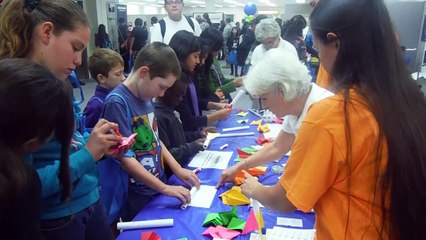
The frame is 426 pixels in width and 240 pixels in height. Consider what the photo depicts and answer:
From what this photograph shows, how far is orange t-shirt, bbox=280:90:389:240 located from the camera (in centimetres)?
78

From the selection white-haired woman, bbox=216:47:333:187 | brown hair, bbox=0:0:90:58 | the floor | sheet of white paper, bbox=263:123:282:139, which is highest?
brown hair, bbox=0:0:90:58

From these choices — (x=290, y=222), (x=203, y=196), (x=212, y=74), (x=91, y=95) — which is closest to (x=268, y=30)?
(x=212, y=74)

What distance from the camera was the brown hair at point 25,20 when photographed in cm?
99

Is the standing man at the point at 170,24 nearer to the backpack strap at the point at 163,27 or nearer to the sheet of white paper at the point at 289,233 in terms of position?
the backpack strap at the point at 163,27

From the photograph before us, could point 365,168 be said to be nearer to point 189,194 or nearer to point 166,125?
point 189,194

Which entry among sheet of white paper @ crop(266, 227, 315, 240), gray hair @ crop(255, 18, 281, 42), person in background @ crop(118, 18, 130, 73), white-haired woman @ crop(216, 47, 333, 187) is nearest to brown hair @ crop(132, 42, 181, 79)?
white-haired woman @ crop(216, 47, 333, 187)

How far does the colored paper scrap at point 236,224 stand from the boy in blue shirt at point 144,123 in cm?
25

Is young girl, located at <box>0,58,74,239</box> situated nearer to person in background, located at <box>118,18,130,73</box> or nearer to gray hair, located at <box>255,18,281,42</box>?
gray hair, located at <box>255,18,281,42</box>

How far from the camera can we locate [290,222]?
1.34 meters

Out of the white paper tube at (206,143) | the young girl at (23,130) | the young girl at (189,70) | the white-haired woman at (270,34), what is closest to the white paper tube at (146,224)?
the young girl at (23,130)

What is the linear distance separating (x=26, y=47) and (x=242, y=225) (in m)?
0.94

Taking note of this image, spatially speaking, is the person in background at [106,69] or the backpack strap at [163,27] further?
the backpack strap at [163,27]

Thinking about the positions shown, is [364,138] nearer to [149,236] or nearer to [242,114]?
[149,236]

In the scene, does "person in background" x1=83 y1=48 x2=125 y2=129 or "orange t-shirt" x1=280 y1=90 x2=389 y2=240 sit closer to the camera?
"orange t-shirt" x1=280 y1=90 x2=389 y2=240
